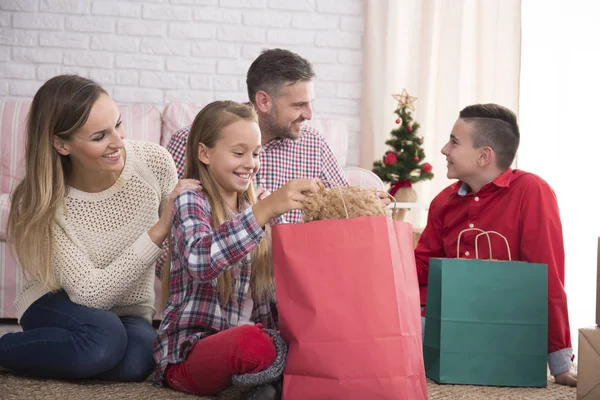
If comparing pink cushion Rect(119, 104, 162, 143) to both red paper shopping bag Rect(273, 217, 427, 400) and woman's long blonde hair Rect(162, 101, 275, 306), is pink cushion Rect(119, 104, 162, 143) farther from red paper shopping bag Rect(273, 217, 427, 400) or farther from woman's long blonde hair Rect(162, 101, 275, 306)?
red paper shopping bag Rect(273, 217, 427, 400)

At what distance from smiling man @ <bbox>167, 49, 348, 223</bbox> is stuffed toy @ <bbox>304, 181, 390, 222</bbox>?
42.2 inches

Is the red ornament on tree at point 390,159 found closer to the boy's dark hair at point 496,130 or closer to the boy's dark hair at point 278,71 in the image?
the boy's dark hair at point 278,71

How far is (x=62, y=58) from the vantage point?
4020mm

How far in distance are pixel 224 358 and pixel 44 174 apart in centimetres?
73

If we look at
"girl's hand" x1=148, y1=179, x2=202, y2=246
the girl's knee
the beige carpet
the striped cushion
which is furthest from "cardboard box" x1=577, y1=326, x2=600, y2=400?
the striped cushion

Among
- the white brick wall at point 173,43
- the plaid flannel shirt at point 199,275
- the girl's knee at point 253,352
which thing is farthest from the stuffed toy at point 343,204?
the white brick wall at point 173,43

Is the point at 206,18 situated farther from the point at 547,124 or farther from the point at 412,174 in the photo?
the point at 547,124

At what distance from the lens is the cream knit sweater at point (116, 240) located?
195 centimetres

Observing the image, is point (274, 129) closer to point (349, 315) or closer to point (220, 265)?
point (220, 265)

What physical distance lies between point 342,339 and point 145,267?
66 centimetres

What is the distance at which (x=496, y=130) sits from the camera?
2.49 meters

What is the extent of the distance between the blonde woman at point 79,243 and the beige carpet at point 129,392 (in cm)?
4

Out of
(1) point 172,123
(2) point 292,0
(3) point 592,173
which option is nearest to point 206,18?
(2) point 292,0

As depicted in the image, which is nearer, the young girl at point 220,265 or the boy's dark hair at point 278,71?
the young girl at point 220,265
